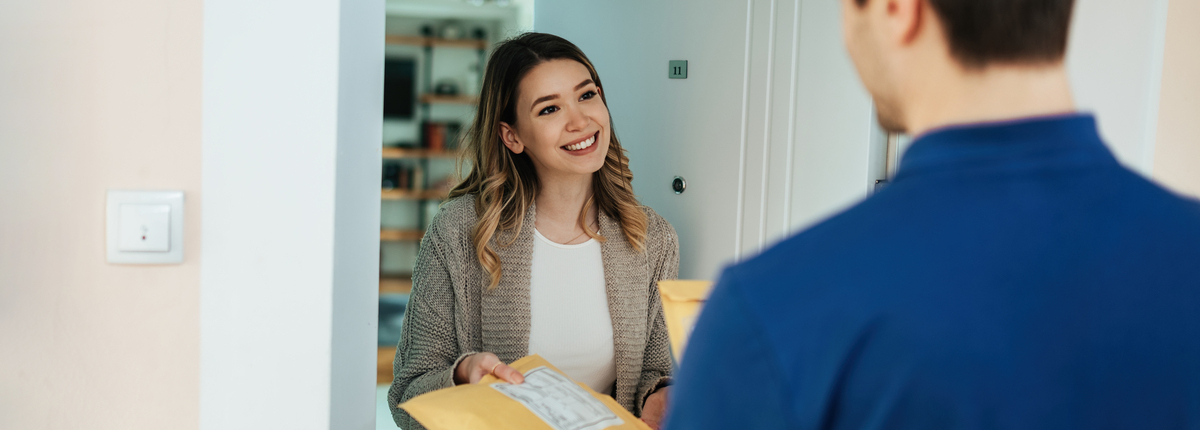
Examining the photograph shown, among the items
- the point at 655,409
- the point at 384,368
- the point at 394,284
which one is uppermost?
the point at 655,409

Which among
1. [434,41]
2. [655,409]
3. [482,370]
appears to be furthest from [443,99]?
[482,370]

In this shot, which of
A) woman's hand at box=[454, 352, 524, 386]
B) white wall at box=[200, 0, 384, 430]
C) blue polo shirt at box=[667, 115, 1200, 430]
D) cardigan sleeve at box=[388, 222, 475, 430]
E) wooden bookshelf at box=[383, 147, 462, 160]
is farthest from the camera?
wooden bookshelf at box=[383, 147, 462, 160]

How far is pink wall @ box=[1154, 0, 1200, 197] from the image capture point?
126 centimetres

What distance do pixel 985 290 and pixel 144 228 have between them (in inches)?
33.9

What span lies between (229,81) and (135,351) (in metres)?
0.33

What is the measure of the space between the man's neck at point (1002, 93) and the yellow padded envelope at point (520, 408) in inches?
24.0

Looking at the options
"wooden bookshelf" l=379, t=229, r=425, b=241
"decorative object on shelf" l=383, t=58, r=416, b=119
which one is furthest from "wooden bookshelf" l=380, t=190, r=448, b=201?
"decorative object on shelf" l=383, t=58, r=416, b=119

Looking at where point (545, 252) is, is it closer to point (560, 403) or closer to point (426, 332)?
point (426, 332)

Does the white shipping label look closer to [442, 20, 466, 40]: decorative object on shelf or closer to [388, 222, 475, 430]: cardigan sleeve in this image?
[388, 222, 475, 430]: cardigan sleeve

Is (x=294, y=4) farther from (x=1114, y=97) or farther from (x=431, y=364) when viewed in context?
(x=1114, y=97)

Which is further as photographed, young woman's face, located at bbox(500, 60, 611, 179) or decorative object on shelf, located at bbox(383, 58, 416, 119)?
decorative object on shelf, located at bbox(383, 58, 416, 119)

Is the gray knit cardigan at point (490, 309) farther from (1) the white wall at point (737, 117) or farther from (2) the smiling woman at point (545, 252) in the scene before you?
(1) the white wall at point (737, 117)

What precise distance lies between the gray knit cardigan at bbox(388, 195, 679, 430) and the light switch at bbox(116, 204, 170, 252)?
28.6 inches

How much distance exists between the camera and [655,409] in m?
1.56
